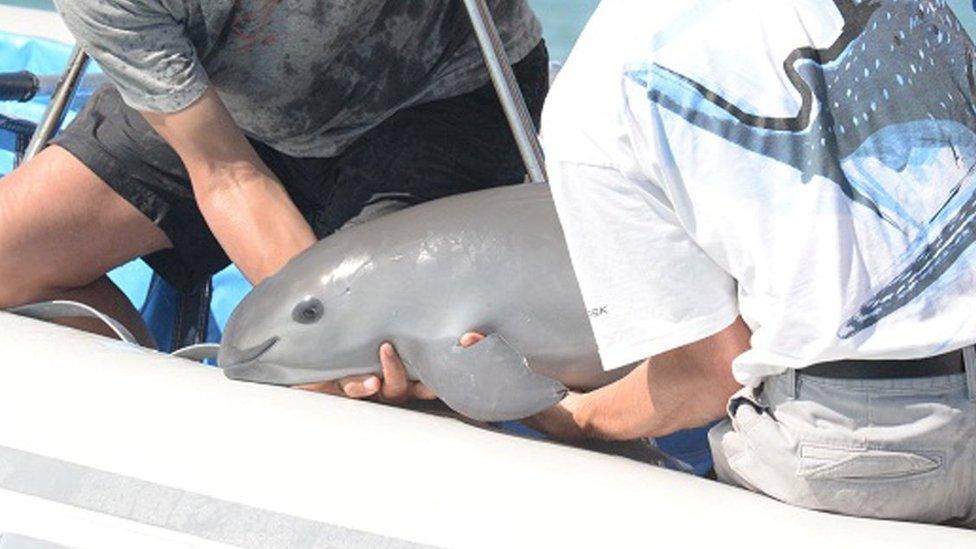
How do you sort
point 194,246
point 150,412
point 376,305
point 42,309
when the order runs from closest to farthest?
point 150,412 < point 376,305 < point 42,309 < point 194,246

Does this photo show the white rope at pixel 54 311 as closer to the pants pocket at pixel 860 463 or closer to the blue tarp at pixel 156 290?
the blue tarp at pixel 156 290

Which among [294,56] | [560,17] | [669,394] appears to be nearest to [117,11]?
[294,56]

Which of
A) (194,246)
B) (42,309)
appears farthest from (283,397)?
(194,246)

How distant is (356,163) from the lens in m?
2.89

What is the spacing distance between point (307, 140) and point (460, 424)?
2.65ft

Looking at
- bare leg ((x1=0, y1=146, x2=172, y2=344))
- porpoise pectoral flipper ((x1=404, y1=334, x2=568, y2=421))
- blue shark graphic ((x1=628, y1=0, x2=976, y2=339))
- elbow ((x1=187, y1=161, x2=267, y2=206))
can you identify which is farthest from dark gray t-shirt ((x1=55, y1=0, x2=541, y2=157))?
blue shark graphic ((x1=628, y1=0, x2=976, y2=339))

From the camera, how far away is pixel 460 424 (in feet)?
7.29

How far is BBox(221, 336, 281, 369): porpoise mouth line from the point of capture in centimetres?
238

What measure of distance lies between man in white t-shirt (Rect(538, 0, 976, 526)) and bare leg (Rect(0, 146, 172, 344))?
1233 mm

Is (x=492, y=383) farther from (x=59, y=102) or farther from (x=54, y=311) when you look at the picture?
(x=59, y=102)

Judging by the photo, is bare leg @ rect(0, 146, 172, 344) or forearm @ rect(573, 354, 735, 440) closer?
forearm @ rect(573, 354, 735, 440)

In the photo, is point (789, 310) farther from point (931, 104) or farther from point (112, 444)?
point (112, 444)

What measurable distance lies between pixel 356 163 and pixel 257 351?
588 mm

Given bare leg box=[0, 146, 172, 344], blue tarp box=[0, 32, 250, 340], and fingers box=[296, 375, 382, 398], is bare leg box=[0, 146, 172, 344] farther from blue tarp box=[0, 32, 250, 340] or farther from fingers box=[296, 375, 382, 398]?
fingers box=[296, 375, 382, 398]
